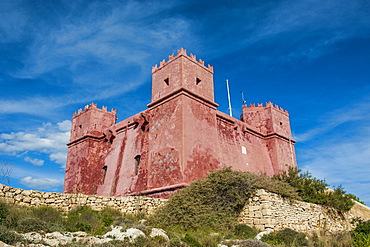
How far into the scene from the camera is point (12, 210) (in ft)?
32.0

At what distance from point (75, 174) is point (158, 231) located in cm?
1520

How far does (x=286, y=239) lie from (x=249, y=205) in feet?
8.87

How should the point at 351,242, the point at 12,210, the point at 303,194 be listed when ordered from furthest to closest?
the point at 303,194
the point at 351,242
the point at 12,210

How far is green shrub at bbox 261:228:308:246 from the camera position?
10.9m

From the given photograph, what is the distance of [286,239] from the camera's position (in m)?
11.2

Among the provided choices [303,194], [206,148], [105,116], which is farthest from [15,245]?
[105,116]

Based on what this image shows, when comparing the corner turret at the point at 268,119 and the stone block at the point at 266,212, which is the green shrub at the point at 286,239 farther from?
the corner turret at the point at 268,119

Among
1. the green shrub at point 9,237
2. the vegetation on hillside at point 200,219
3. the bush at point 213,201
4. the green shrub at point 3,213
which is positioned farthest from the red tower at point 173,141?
the green shrub at point 9,237

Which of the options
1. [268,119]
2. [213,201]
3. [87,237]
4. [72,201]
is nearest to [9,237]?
[87,237]

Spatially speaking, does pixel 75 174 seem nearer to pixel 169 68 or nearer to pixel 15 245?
pixel 169 68

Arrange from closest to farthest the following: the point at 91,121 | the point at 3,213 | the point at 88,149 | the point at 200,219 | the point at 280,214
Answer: the point at 3,213 < the point at 200,219 < the point at 280,214 < the point at 88,149 < the point at 91,121

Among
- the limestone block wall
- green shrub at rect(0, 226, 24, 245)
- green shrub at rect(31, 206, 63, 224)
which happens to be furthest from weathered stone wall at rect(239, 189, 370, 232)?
green shrub at rect(0, 226, 24, 245)

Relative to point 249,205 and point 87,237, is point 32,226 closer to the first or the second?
point 87,237

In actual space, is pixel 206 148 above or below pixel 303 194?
above
